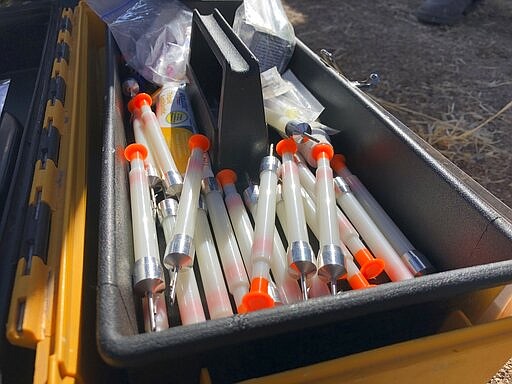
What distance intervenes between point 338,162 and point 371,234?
208 millimetres

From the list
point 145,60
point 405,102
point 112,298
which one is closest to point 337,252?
point 112,298

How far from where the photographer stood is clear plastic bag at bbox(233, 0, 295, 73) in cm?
118

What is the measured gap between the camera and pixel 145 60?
→ 3.88 ft

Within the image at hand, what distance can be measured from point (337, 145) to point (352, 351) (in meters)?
0.51

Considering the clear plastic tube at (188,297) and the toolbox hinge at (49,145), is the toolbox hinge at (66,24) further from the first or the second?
the clear plastic tube at (188,297)

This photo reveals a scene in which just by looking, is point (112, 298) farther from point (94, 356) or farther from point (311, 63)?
point (311, 63)

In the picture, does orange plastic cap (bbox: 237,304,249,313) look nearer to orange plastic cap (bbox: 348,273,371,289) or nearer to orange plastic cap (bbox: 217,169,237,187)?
orange plastic cap (bbox: 348,273,371,289)

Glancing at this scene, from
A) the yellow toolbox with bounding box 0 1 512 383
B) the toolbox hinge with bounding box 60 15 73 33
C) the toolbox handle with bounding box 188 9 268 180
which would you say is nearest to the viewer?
the yellow toolbox with bounding box 0 1 512 383

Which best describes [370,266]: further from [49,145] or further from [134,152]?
[49,145]

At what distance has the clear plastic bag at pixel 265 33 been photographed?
1.18m

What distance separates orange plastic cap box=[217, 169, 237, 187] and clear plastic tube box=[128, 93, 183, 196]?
75 millimetres

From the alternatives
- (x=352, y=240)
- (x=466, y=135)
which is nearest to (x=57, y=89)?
(x=352, y=240)

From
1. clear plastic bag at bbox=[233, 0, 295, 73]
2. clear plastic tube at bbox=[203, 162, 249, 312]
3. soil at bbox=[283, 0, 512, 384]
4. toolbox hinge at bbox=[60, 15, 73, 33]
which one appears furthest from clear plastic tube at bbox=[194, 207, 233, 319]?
soil at bbox=[283, 0, 512, 384]

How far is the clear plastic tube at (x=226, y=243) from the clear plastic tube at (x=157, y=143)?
5 cm
